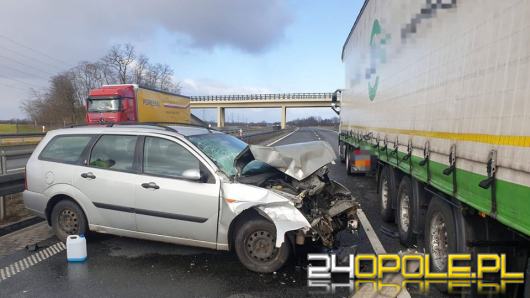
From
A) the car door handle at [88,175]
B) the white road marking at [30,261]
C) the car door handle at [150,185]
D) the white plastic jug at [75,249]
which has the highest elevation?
the car door handle at [88,175]

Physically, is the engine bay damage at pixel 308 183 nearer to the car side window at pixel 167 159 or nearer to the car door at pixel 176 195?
the car door at pixel 176 195

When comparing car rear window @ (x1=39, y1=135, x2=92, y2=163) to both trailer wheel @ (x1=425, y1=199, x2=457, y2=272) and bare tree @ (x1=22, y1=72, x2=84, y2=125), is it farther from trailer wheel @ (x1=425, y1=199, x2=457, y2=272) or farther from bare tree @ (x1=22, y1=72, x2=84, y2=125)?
bare tree @ (x1=22, y1=72, x2=84, y2=125)

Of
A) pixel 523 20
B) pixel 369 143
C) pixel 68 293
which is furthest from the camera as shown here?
pixel 369 143

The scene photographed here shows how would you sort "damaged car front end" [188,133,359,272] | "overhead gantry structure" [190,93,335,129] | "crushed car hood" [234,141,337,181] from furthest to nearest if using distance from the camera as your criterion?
"overhead gantry structure" [190,93,335,129] → "crushed car hood" [234,141,337,181] → "damaged car front end" [188,133,359,272]

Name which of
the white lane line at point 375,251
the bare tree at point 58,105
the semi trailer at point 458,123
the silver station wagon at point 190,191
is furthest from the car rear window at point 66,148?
the bare tree at point 58,105

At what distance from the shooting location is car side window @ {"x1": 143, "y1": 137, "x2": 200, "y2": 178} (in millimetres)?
4789

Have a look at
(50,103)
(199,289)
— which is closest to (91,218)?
(199,289)

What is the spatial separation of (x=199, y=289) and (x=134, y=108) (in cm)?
1880

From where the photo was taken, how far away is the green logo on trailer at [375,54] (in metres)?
6.51

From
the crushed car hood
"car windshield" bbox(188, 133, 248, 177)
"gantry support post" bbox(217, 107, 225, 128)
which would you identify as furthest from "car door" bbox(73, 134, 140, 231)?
"gantry support post" bbox(217, 107, 225, 128)

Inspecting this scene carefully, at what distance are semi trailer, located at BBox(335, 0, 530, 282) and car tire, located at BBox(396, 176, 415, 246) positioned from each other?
1cm

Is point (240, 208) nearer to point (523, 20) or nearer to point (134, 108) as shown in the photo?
point (523, 20)

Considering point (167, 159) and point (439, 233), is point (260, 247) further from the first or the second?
point (439, 233)

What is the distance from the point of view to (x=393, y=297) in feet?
12.3
